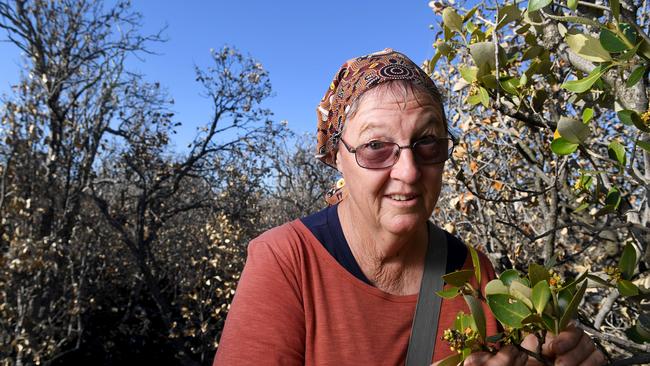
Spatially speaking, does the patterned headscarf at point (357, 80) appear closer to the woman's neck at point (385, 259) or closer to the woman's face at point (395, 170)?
the woman's face at point (395, 170)

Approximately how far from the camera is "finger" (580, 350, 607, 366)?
1.02 meters

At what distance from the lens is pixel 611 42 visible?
96 cm

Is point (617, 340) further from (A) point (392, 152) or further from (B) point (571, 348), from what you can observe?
(A) point (392, 152)

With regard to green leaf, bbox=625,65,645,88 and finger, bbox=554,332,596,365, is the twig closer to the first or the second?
finger, bbox=554,332,596,365

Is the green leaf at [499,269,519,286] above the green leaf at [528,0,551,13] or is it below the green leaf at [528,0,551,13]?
below

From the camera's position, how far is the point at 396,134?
4.30 feet

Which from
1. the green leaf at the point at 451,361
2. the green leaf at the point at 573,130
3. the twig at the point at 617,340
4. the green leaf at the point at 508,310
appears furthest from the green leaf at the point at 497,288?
the green leaf at the point at 573,130

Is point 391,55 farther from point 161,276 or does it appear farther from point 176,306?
point 176,306

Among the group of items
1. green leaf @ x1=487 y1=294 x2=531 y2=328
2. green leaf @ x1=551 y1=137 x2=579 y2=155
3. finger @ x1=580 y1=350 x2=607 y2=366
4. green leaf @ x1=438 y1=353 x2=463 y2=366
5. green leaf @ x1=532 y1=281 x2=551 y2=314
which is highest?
green leaf @ x1=551 y1=137 x2=579 y2=155

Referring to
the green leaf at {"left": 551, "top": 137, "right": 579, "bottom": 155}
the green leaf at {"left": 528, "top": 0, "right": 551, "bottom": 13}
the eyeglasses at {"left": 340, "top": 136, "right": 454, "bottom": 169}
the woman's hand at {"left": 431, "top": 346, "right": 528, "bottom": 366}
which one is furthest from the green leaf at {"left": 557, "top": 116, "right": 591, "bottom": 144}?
the woman's hand at {"left": 431, "top": 346, "right": 528, "bottom": 366}

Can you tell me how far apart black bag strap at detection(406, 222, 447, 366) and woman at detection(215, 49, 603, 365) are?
24mm

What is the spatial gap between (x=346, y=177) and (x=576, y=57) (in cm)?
71

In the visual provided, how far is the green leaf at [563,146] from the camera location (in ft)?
3.57

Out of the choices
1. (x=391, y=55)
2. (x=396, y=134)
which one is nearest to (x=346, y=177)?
(x=396, y=134)
